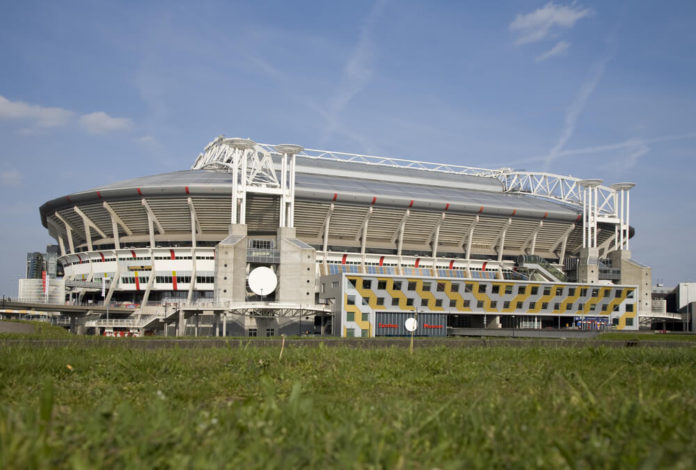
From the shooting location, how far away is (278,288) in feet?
242

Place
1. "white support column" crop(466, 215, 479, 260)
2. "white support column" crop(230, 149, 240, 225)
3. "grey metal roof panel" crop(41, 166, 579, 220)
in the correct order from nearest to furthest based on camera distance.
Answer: "white support column" crop(230, 149, 240, 225) < "grey metal roof panel" crop(41, 166, 579, 220) < "white support column" crop(466, 215, 479, 260)

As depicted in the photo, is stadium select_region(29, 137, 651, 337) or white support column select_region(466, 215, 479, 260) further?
white support column select_region(466, 215, 479, 260)

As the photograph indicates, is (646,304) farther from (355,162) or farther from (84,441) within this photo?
(84,441)

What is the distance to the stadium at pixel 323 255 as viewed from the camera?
235ft

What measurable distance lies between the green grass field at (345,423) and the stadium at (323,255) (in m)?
53.5

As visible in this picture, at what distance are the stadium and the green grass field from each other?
5350cm

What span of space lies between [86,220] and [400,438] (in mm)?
87492

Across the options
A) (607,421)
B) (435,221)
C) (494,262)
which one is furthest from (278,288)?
(607,421)

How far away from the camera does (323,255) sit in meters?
87.4

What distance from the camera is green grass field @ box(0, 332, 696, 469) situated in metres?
5.09

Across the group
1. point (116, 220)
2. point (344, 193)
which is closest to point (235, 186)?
point (344, 193)

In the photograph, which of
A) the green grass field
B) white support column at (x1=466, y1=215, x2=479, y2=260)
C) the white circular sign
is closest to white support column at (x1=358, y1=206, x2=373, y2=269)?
white support column at (x1=466, y1=215, x2=479, y2=260)

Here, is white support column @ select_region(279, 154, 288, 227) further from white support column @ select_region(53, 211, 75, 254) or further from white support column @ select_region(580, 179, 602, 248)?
white support column @ select_region(580, 179, 602, 248)

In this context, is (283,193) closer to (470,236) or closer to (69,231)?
(470,236)
